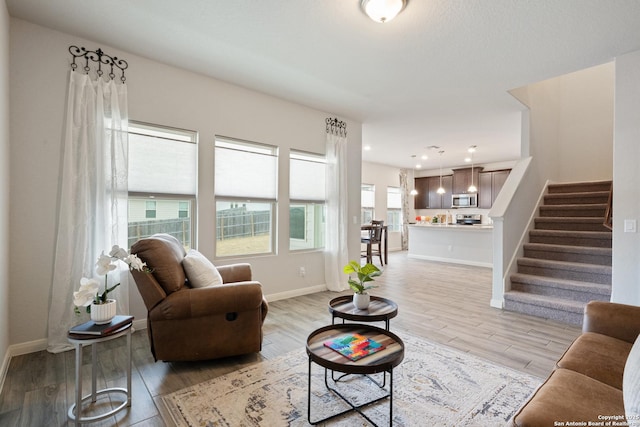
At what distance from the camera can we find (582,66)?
323 centimetres

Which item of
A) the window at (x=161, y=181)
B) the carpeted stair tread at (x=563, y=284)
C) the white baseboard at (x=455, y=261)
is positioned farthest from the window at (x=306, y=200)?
the white baseboard at (x=455, y=261)

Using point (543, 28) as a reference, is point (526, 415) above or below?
below

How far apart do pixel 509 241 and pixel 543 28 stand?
2584 mm

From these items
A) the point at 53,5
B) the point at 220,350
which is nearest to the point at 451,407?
the point at 220,350

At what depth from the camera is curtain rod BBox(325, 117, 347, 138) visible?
4777 millimetres

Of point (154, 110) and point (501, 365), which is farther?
point (154, 110)

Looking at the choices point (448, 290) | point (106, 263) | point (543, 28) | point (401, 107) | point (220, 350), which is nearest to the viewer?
point (106, 263)

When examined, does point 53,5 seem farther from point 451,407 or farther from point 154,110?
point 451,407

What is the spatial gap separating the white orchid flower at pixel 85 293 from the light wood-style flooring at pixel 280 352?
2.37 ft

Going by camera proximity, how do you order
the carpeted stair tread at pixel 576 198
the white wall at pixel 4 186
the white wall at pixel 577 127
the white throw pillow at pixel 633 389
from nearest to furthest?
the white throw pillow at pixel 633 389
the white wall at pixel 4 186
the carpeted stair tread at pixel 576 198
the white wall at pixel 577 127

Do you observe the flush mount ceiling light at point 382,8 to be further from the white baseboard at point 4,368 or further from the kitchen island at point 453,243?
the kitchen island at point 453,243

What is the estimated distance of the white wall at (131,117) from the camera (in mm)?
2553

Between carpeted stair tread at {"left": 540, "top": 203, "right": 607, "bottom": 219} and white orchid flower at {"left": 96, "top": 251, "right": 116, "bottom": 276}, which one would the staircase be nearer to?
carpeted stair tread at {"left": 540, "top": 203, "right": 607, "bottom": 219}

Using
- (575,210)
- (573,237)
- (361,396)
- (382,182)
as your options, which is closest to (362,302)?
(361,396)
